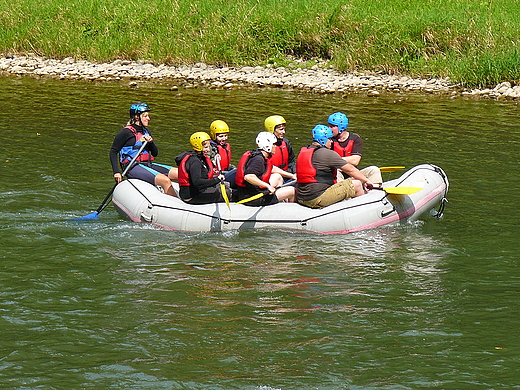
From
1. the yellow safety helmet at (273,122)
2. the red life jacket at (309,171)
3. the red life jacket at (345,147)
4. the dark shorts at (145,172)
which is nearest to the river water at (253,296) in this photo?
the dark shorts at (145,172)

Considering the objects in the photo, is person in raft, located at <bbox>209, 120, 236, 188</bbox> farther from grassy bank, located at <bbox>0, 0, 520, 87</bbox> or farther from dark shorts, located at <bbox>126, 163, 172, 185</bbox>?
grassy bank, located at <bbox>0, 0, 520, 87</bbox>

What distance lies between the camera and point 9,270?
8195mm

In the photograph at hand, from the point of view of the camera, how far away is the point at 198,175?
31.4 feet

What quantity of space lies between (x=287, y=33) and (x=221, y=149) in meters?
13.4

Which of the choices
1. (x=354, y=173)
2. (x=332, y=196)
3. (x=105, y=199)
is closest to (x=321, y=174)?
(x=332, y=196)

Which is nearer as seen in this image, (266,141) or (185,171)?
(266,141)

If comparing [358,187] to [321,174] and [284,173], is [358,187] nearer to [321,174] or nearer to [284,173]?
[321,174]

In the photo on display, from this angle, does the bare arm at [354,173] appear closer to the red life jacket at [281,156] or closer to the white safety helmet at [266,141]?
the white safety helmet at [266,141]

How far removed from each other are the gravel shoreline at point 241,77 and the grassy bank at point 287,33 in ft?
1.35

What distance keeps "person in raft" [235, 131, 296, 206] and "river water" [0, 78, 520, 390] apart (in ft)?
1.79

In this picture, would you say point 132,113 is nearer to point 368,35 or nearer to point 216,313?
point 216,313

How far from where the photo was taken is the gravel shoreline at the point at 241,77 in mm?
20125

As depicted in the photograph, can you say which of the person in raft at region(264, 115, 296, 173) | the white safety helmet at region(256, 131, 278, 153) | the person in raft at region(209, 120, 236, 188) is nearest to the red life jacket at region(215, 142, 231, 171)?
the person in raft at region(209, 120, 236, 188)

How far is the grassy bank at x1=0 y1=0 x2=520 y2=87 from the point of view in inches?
816
